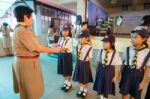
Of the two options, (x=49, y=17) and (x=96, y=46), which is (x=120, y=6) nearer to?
(x=49, y=17)

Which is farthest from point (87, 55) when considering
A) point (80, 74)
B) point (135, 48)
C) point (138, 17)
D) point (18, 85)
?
point (138, 17)

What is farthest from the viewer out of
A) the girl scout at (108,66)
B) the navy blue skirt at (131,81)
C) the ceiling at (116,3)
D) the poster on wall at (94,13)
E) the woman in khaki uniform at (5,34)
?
the ceiling at (116,3)

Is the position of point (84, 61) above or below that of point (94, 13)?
below

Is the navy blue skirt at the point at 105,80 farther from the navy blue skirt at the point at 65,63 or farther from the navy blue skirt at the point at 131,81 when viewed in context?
the navy blue skirt at the point at 65,63

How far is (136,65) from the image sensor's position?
168cm

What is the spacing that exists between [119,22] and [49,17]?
13.3 ft

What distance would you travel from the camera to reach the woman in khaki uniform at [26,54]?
1.44 m

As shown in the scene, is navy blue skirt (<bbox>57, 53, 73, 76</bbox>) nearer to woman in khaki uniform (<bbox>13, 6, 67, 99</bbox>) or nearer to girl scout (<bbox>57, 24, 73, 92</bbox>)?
girl scout (<bbox>57, 24, 73, 92</bbox>)

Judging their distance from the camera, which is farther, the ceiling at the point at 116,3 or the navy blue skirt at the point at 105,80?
the ceiling at the point at 116,3

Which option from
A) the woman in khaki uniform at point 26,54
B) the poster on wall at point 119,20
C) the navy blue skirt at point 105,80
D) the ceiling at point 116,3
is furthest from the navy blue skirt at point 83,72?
the poster on wall at point 119,20

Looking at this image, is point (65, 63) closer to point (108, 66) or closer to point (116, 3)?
point (108, 66)

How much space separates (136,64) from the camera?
1.68 meters

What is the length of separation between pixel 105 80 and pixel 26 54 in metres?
1.19

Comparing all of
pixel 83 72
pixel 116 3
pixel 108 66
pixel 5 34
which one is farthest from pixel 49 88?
pixel 116 3
